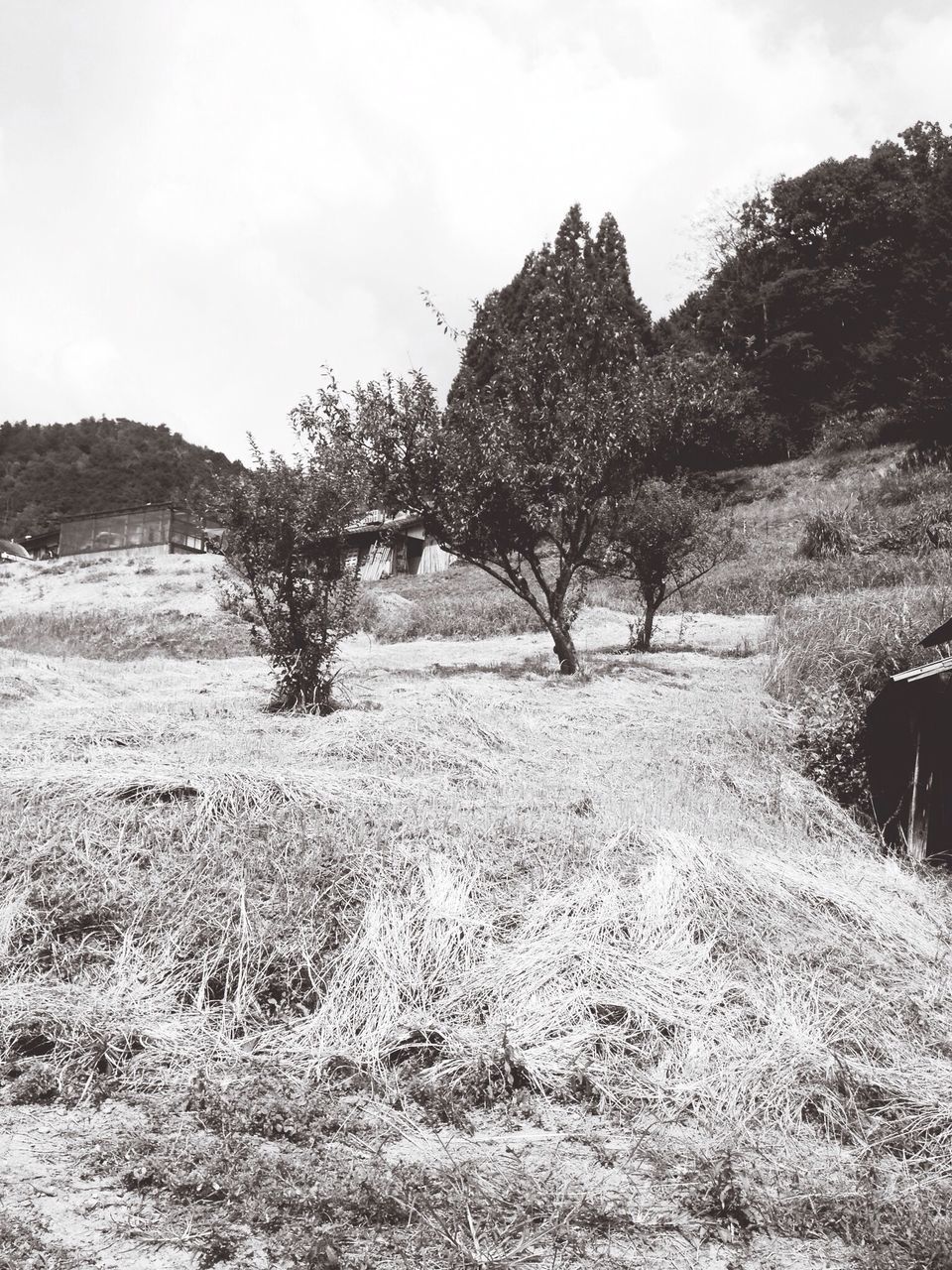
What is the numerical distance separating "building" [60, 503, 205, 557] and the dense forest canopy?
25.5 meters

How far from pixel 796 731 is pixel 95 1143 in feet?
27.0

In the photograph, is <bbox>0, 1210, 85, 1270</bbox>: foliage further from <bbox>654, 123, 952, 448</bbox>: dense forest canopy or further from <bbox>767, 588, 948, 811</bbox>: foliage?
<bbox>654, 123, 952, 448</bbox>: dense forest canopy

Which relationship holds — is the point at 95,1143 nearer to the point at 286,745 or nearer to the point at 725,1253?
the point at 725,1253

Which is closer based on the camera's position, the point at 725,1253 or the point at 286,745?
the point at 725,1253

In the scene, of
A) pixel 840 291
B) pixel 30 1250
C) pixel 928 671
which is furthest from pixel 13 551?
pixel 30 1250

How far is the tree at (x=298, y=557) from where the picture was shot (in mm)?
10992

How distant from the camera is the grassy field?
10.1ft

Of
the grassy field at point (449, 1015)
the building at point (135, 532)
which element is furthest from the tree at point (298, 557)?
the building at point (135, 532)

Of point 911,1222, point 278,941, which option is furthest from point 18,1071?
point 911,1222

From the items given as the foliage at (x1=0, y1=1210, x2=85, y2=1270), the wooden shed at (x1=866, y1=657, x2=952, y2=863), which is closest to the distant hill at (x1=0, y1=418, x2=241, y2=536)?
the wooden shed at (x1=866, y1=657, x2=952, y2=863)

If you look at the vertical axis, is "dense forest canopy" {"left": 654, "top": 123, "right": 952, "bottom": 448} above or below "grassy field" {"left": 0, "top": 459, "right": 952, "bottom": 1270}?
above

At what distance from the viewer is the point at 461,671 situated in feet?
49.9

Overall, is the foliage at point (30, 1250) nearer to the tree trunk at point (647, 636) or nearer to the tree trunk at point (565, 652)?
the tree trunk at point (565, 652)

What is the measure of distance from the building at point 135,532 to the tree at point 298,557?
33205 mm
